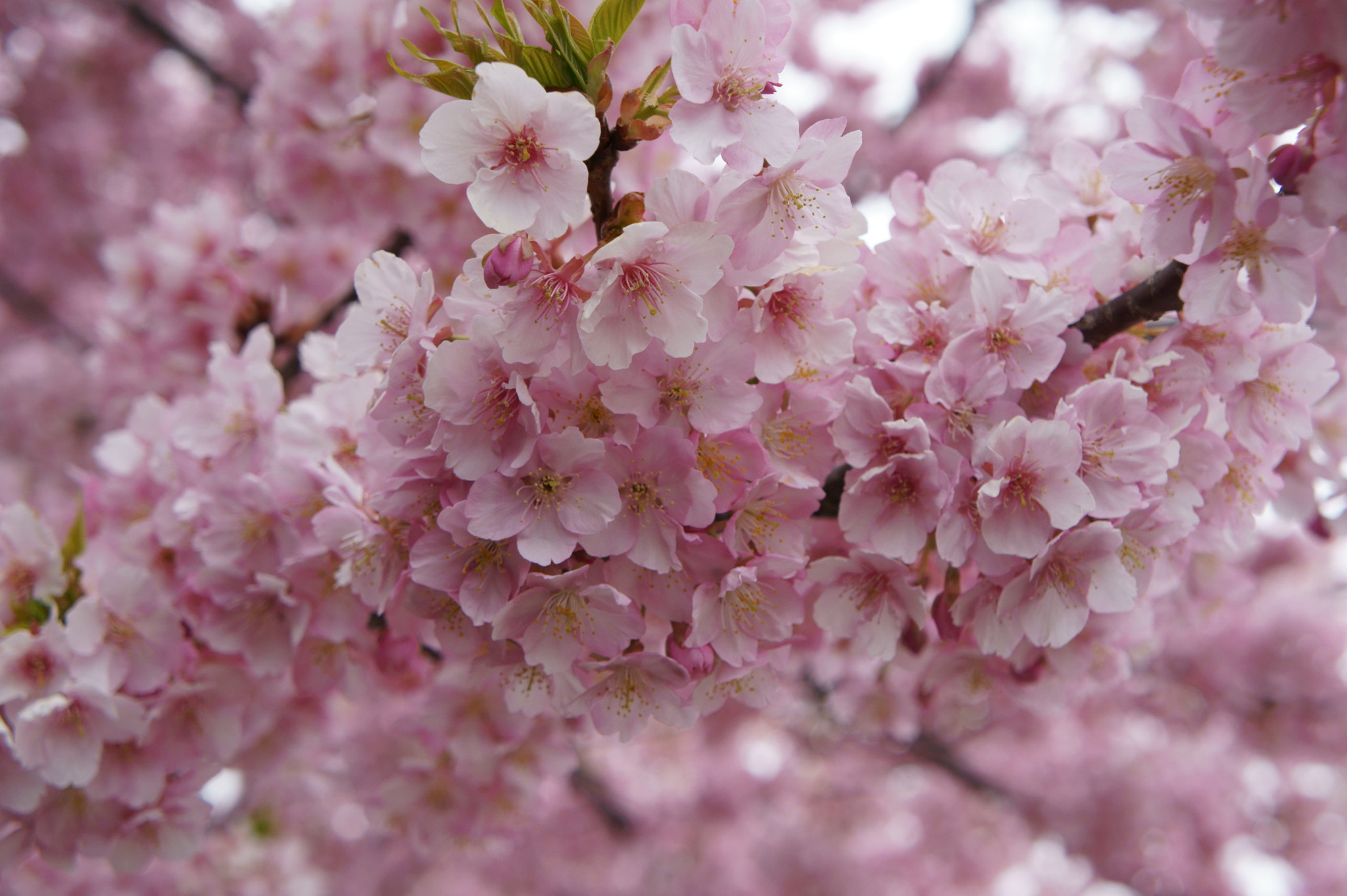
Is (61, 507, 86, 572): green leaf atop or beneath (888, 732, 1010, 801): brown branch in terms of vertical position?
atop

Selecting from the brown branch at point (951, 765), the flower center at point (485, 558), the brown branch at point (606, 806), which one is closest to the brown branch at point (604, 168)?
the flower center at point (485, 558)

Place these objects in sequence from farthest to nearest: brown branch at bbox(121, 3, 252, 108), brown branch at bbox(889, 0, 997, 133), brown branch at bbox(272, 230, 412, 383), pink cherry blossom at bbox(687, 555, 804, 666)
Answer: brown branch at bbox(889, 0, 997, 133), brown branch at bbox(121, 3, 252, 108), brown branch at bbox(272, 230, 412, 383), pink cherry blossom at bbox(687, 555, 804, 666)

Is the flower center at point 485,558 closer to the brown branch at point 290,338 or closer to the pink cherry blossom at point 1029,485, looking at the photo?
the pink cherry blossom at point 1029,485

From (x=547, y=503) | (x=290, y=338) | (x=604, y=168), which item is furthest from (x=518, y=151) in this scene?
(x=290, y=338)

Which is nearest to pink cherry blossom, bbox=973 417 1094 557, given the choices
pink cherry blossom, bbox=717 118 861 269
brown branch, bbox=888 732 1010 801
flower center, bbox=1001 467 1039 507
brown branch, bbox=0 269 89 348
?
flower center, bbox=1001 467 1039 507

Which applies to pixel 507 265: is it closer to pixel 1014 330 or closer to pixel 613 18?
pixel 613 18

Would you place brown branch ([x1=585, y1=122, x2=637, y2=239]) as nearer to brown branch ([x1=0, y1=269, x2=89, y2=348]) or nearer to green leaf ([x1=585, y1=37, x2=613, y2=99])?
green leaf ([x1=585, y1=37, x2=613, y2=99])
